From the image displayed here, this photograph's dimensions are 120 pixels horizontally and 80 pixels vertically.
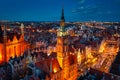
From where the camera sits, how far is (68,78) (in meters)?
52.3

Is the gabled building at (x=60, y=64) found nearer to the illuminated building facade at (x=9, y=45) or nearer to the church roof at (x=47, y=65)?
the church roof at (x=47, y=65)

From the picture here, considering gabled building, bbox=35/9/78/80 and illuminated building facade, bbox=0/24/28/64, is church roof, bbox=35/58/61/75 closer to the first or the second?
gabled building, bbox=35/9/78/80

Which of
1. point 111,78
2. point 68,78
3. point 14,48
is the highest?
point 14,48

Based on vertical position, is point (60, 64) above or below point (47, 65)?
below

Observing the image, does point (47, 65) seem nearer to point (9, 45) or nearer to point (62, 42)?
point (62, 42)

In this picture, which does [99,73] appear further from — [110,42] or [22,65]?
[110,42]

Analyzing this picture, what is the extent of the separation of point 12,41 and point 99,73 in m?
34.7

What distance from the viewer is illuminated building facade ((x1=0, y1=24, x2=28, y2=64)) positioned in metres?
60.9

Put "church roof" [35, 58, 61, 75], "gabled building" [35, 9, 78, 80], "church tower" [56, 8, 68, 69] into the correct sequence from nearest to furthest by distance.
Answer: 1. "church roof" [35, 58, 61, 75]
2. "gabled building" [35, 9, 78, 80]
3. "church tower" [56, 8, 68, 69]

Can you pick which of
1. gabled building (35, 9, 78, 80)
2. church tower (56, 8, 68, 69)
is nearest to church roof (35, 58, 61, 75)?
gabled building (35, 9, 78, 80)

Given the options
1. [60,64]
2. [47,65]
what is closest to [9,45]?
[60,64]

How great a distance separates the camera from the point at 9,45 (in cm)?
6266

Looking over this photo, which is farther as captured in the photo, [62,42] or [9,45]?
[9,45]

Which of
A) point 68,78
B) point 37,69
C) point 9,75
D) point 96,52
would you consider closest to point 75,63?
point 68,78
